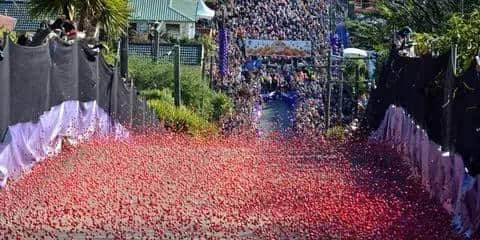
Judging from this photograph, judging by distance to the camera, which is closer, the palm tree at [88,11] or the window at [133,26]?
the palm tree at [88,11]

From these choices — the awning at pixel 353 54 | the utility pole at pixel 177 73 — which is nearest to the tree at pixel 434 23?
the awning at pixel 353 54

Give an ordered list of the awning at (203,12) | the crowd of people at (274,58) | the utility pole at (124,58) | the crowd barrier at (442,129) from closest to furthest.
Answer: the crowd barrier at (442,129)
the utility pole at (124,58)
the crowd of people at (274,58)
the awning at (203,12)

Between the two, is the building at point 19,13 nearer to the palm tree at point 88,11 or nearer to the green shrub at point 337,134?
the green shrub at point 337,134

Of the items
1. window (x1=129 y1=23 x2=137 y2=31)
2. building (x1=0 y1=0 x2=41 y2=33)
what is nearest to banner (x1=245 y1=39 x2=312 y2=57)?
window (x1=129 y1=23 x2=137 y2=31)

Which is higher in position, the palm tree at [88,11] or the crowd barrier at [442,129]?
the palm tree at [88,11]

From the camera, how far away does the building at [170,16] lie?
57.5 meters

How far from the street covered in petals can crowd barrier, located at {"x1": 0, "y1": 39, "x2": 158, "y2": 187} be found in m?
0.26

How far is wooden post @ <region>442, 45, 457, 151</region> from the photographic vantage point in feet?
32.8

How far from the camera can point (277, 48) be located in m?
44.0

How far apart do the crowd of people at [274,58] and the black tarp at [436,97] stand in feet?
58.5

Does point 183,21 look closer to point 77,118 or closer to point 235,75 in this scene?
point 235,75

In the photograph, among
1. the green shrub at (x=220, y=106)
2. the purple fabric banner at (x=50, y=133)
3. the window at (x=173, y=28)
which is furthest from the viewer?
the window at (x=173, y=28)

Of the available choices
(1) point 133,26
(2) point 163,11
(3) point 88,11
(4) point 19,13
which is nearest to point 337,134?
(3) point 88,11

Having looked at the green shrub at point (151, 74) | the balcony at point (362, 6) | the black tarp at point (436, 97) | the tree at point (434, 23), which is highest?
the balcony at point (362, 6)
